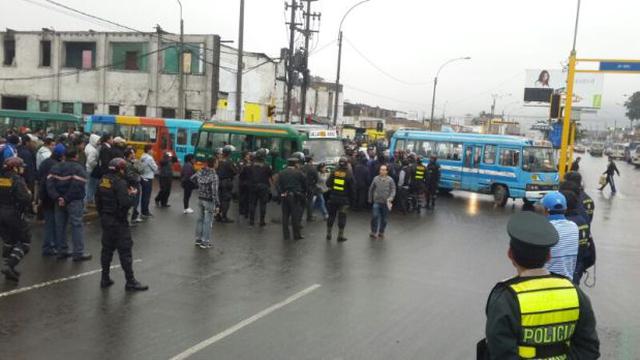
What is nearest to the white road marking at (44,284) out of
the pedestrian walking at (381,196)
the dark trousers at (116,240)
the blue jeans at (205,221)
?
the dark trousers at (116,240)

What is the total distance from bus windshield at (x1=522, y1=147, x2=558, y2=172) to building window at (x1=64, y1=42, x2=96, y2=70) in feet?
104

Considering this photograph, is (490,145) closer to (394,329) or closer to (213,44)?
(394,329)

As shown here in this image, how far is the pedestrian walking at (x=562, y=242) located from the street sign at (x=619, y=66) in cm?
1705

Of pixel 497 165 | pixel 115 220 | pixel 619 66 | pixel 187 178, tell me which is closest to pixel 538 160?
pixel 497 165

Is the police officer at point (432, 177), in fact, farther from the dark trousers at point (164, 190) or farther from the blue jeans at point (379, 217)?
the dark trousers at point (164, 190)

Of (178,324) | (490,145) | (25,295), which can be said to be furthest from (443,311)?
(490,145)

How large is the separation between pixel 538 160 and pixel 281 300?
14.4 metres

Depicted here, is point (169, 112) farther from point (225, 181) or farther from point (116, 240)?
point (116, 240)

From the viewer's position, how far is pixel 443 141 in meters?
22.3

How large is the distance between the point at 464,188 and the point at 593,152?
257 ft

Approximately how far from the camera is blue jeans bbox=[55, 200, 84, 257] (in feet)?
29.8

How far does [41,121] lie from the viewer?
27344 millimetres

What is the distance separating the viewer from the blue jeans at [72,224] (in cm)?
907

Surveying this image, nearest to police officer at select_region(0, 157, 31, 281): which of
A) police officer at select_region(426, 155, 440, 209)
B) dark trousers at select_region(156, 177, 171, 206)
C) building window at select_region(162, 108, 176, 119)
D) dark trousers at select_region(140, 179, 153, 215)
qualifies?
dark trousers at select_region(140, 179, 153, 215)
